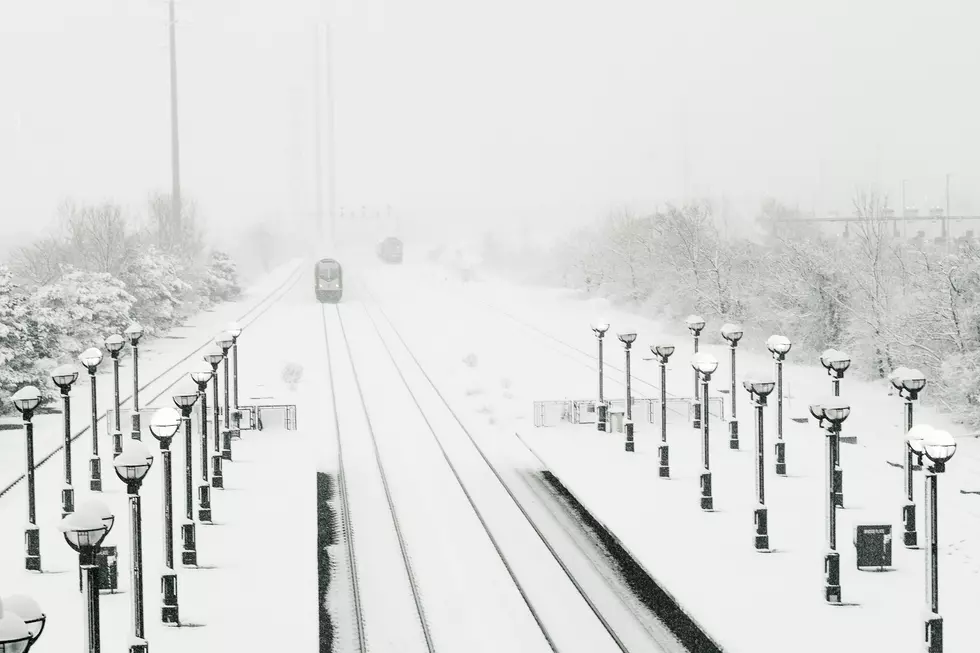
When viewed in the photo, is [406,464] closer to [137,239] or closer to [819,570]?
[819,570]

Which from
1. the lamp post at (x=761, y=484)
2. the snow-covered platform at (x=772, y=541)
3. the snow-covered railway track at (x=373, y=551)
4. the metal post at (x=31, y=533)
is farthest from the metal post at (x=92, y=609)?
the lamp post at (x=761, y=484)

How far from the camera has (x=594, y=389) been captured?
31.8 meters

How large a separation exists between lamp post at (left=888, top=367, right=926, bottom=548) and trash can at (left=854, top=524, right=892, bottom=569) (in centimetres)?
119

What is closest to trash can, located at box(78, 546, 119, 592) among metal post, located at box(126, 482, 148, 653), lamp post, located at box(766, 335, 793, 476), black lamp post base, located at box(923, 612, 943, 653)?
metal post, located at box(126, 482, 148, 653)

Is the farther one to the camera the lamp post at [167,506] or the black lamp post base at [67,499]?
the black lamp post base at [67,499]

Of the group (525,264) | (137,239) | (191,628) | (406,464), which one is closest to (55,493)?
(406,464)

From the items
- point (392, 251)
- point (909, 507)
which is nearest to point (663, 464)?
point (909, 507)

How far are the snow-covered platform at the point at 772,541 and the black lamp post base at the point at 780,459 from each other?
0.65 ft

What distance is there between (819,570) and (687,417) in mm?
12553

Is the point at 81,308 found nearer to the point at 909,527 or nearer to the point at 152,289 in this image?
the point at 152,289

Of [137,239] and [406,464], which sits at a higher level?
[137,239]

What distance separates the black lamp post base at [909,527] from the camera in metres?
16.8

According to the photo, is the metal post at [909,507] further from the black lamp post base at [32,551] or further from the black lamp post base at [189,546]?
the black lamp post base at [32,551]

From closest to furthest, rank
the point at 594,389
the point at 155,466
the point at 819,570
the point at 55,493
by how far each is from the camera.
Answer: the point at 819,570
the point at 55,493
the point at 155,466
the point at 594,389
